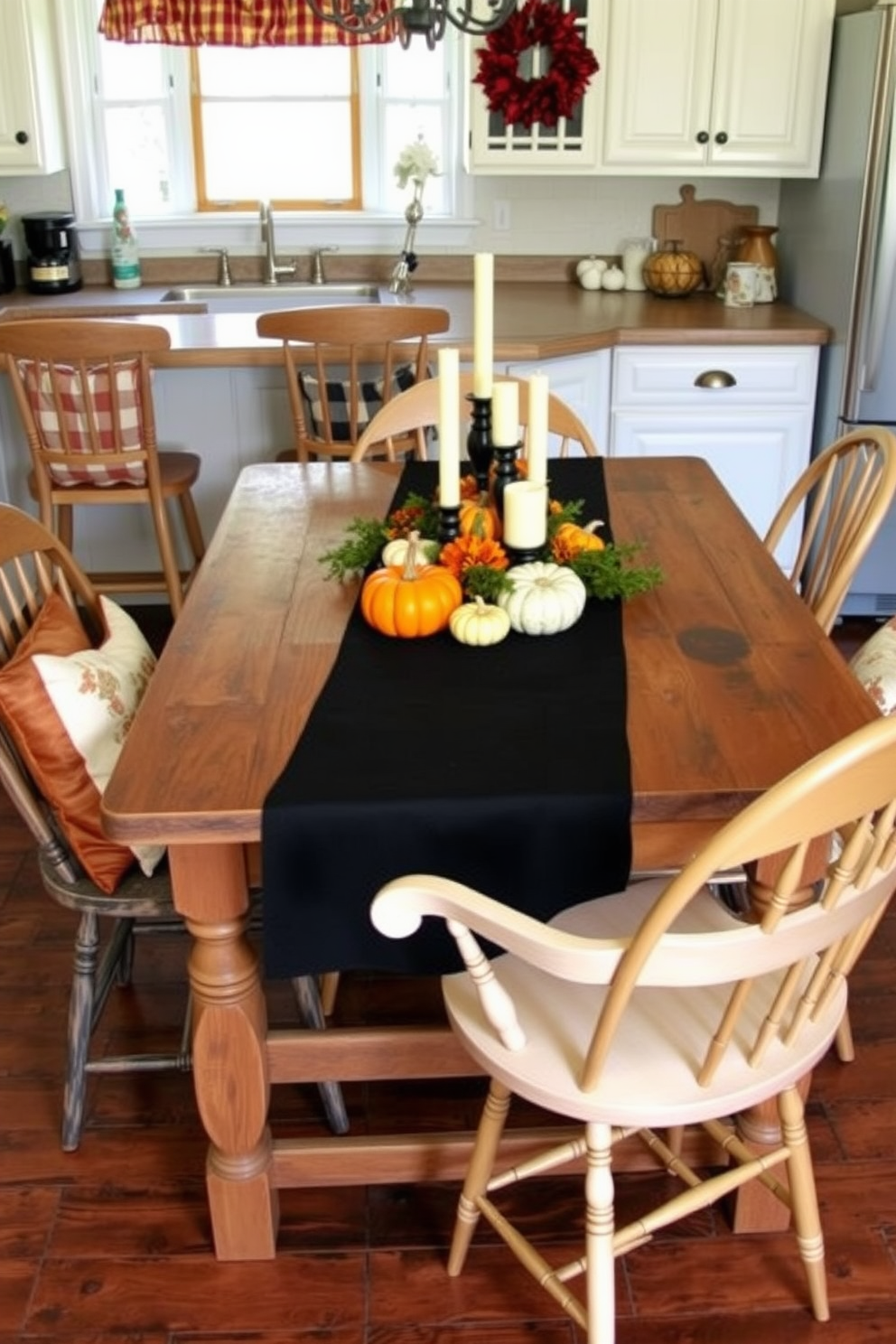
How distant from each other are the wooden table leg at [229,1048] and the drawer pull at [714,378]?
2603 millimetres

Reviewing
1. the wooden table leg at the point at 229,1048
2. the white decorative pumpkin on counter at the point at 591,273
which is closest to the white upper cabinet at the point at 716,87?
the white decorative pumpkin on counter at the point at 591,273

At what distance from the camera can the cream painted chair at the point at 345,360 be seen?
3.13 m

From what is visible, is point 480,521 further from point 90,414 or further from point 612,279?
point 612,279

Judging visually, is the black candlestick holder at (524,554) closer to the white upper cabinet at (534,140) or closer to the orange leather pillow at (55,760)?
the orange leather pillow at (55,760)

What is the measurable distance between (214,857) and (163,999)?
97 centimetres

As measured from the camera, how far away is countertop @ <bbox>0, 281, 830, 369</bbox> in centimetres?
352

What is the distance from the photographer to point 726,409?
389 cm

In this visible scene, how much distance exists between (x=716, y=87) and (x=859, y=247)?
0.72 m

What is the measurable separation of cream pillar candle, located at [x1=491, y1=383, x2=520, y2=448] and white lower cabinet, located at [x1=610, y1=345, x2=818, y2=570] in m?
1.90

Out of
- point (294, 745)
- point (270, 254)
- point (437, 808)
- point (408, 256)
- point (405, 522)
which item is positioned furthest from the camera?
point (270, 254)

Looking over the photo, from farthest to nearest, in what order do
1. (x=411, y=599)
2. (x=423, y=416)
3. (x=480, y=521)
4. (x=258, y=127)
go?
(x=258, y=127)
(x=423, y=416)
(x=480, y=521)
(x=411, y=599)

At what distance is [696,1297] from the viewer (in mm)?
1834

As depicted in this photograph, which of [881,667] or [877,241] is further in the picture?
[877,241]

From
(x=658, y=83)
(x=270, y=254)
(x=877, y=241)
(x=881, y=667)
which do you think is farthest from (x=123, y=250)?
(x=881, y=667)
